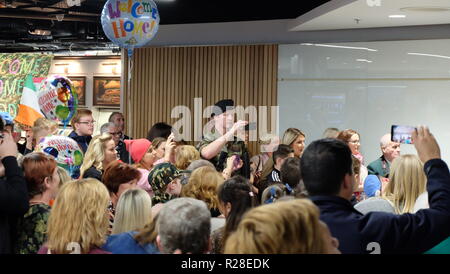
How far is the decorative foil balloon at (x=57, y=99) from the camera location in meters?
6.26

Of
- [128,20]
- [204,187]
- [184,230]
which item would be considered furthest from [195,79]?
[184,230]

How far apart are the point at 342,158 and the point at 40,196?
175 cm

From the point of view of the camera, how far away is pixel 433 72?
8688 millimetres

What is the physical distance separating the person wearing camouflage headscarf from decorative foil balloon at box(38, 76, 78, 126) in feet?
7.57

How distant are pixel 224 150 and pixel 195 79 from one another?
4.54m

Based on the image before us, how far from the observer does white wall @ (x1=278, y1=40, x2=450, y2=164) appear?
28.5ft

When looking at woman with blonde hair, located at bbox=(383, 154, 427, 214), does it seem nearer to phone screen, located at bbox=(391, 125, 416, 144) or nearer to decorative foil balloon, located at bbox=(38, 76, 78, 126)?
phone screen, located at bbox=(391, 125, 416, 144)

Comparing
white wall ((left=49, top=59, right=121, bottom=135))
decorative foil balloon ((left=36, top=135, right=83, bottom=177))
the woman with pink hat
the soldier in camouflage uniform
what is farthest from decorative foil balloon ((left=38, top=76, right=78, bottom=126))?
white wall ((left=49, top=59, right=121, bottom=135))

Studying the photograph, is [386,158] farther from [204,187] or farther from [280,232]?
[280,232]

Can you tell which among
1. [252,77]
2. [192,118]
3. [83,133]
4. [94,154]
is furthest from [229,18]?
[94,154]

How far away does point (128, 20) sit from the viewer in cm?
666

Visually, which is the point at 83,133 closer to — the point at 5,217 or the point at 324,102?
the point at 5,217

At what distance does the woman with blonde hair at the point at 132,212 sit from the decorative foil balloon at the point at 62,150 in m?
1.60

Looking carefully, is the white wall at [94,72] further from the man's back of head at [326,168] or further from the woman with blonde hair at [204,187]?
the man's back of head at [326,168]
